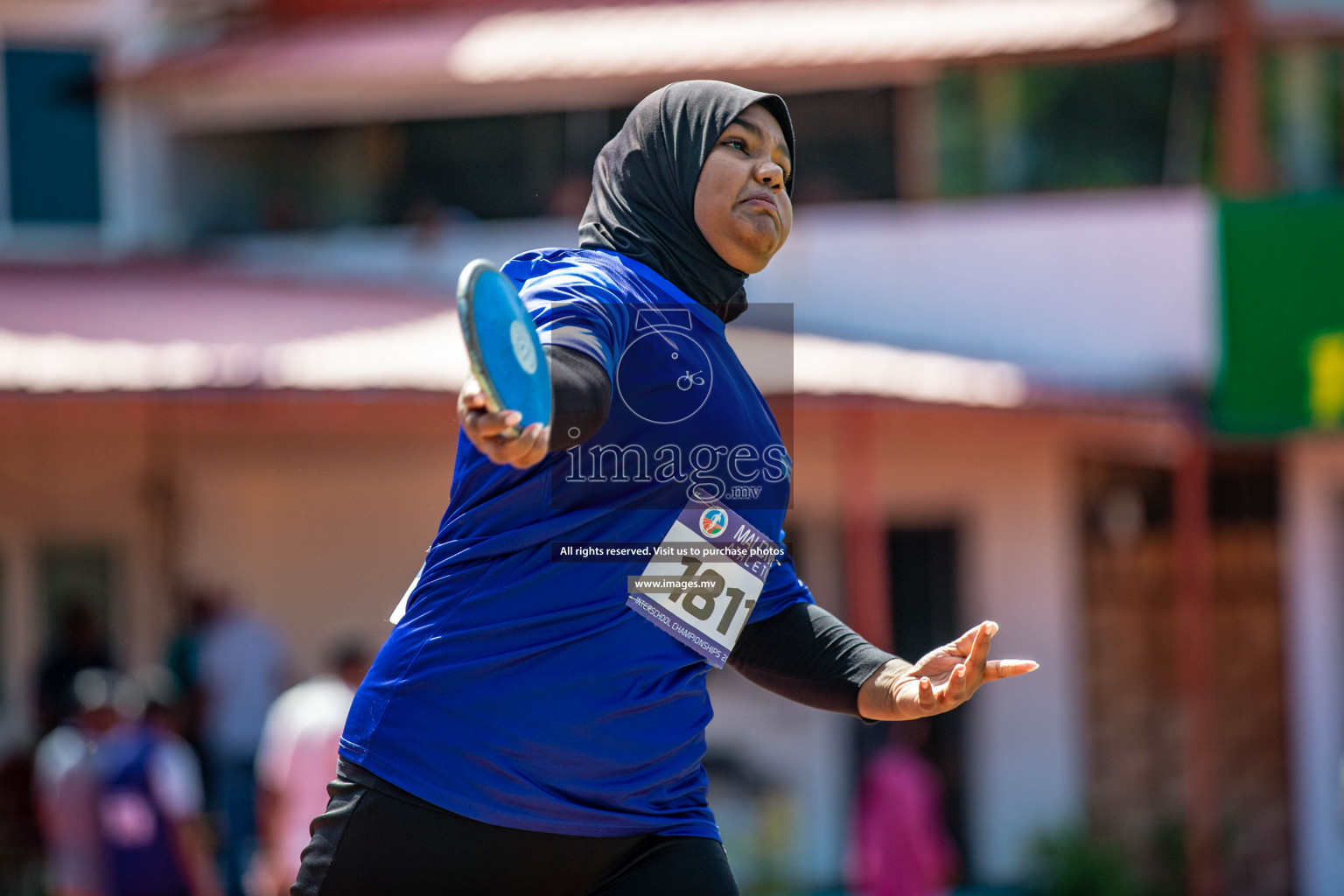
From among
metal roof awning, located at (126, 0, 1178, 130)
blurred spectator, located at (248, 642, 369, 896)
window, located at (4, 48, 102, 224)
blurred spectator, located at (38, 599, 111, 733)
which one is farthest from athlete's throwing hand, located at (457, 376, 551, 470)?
window, located at (4, 48, 102, 224)

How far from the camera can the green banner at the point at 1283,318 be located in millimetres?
9914

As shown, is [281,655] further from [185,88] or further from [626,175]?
[626,175]

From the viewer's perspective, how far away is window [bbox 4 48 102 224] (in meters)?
12.1

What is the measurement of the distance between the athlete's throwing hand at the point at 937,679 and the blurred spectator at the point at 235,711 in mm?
7800

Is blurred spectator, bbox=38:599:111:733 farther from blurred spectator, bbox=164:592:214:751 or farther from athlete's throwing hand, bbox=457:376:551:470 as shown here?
athlete's throwing hand, bbox=457:376:551:470

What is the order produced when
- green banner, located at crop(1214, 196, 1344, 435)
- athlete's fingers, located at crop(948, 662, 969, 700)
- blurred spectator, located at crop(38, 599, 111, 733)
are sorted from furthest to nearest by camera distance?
blurred spectator, located at crop(38, 599, 111, 733) < green banner, located at crop(1214, 196, 1344, 435) < athlete's fingers, located at crop(948, 662, 969, 700)

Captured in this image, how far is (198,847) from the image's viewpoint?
752 cm

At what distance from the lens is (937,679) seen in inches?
91.9

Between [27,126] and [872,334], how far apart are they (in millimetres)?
6097

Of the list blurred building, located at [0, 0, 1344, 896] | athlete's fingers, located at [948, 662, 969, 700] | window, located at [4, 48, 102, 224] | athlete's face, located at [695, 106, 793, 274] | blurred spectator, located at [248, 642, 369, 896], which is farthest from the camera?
window, located at [4, 48, 102, 224]

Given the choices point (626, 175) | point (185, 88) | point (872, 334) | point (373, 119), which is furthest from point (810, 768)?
point (626, 175)

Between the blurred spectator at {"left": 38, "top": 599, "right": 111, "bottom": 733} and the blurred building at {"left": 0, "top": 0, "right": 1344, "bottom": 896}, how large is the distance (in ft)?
1.13

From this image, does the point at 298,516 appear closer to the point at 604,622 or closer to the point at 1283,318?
the point at 1283,318

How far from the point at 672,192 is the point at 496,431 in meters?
0.71
